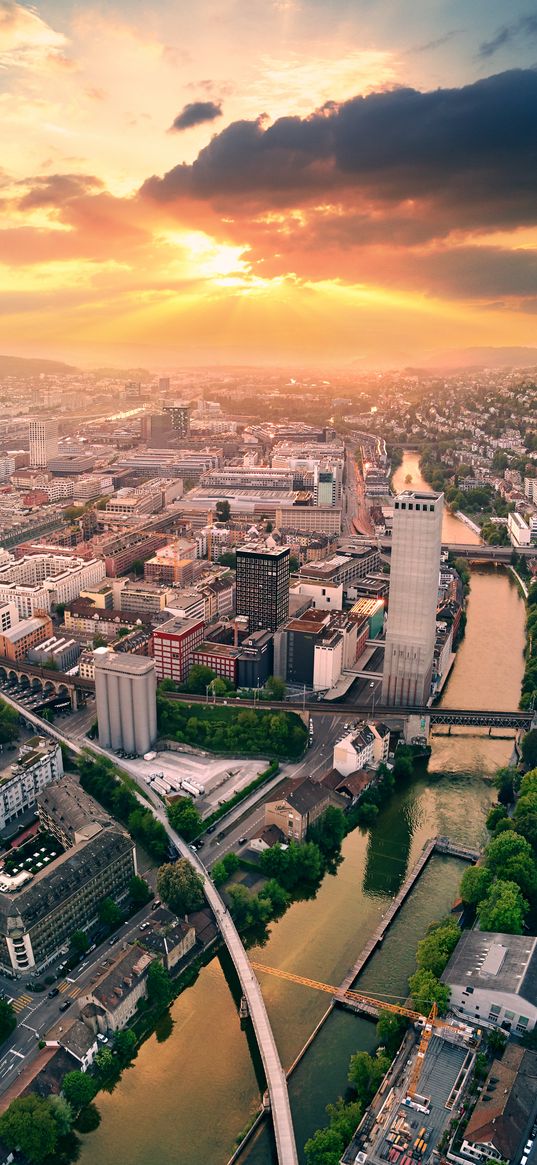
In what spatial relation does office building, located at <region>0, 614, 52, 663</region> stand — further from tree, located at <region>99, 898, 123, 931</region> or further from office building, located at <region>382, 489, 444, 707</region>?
tree, located at <region>99, 898, 123, 931</region>

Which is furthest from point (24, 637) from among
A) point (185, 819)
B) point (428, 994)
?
point (428, 994)

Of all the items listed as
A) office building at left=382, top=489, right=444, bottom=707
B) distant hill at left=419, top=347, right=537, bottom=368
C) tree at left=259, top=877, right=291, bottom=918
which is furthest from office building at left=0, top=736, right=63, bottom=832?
distant hill at left=419, top=347, right=537, bottom=368

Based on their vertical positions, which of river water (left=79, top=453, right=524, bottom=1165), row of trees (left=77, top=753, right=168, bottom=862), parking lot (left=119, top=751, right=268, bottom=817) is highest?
row of trees (left=77, top=753, right=168, bottom=862)

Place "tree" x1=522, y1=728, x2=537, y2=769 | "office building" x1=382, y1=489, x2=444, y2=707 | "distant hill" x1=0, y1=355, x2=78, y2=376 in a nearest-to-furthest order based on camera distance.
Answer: "tree" x1=522, y1=728, x2=537, y2=769, "office building" x1=382, y1=489, x2=444, y2=707, "distant hill" x1=0, y1=355, x2=78, y2=376

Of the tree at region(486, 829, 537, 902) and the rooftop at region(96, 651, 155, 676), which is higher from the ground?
the rooftop at region(96, 651, 155, 676)

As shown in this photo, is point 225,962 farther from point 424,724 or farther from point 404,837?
point 424,724

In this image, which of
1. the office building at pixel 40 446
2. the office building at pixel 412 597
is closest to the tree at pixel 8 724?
the office building at pixel 412 597

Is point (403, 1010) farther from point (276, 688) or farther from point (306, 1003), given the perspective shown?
point (276, 688)

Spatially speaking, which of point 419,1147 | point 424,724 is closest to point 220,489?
point 424,724
